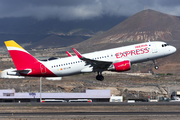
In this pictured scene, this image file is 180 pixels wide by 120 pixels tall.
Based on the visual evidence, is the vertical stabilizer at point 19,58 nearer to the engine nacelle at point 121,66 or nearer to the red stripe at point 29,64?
the red stripe at point 29,64

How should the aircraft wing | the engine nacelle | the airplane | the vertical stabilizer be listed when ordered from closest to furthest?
the aircraft wing → the engine nacelle → the airplane → the vertical stabilizer

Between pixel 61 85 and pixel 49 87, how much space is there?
413 cm

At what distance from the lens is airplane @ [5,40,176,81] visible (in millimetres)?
51312

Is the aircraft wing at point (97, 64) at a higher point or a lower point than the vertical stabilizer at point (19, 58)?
lower

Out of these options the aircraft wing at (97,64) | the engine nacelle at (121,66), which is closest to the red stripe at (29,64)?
the aircraft wing at (97,64)

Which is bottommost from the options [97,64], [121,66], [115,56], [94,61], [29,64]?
[121,66]

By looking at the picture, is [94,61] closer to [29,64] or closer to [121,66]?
[121,66]

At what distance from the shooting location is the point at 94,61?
164 ft

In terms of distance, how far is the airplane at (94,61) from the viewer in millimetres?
51312

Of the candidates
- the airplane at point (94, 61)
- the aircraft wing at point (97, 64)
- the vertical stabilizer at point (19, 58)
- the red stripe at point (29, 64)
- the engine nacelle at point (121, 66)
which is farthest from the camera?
the vertical stabilizer at point (19, 58)

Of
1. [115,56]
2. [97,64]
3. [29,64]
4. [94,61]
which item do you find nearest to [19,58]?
[29,64]

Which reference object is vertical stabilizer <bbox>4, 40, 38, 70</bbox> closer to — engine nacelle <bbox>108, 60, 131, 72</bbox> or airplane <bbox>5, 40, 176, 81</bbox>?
airplane <bbox>5, 40, 176, 81</bbox>

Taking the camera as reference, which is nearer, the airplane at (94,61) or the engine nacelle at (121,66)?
the engine nacelle at (121,66)

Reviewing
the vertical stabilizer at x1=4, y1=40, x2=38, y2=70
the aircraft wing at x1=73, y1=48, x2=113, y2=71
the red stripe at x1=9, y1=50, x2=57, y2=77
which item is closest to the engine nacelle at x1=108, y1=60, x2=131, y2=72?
the aircraft wing at x1=73, y1=48, x2=113, y2=71
